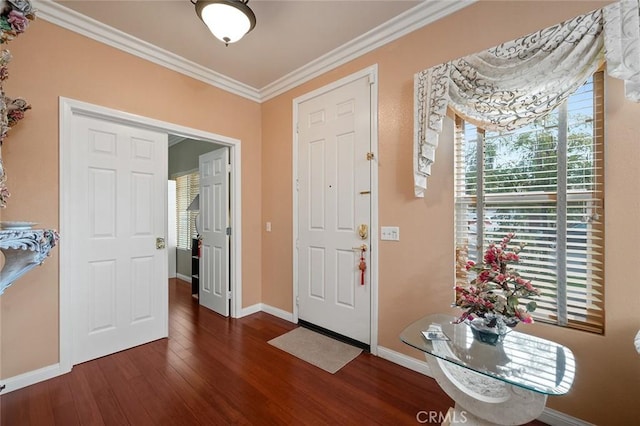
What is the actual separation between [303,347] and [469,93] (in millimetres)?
2529

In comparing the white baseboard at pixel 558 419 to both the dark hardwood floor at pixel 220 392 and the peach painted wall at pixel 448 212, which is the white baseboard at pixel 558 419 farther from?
the dark hardwood floor at pixel 220 392

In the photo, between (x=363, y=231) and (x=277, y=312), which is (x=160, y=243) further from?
(x=363, y=231)

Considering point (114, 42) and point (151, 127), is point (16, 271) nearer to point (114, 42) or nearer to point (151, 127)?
point (151, 127)

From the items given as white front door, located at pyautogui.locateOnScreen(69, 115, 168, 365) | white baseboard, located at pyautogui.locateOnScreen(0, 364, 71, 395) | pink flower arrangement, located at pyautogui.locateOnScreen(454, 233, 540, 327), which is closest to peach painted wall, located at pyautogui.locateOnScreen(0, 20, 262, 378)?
white baseboard, located at pyautogui.locateOnScreen(0, 364, 71, 395)

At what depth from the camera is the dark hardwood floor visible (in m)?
1.69

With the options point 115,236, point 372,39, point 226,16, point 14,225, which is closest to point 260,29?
point 226,16

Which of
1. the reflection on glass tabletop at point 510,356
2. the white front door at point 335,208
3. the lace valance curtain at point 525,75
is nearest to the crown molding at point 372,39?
the white front door at point 335,208

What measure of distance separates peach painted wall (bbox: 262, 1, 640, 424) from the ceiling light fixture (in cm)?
109

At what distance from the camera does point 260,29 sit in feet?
7.61

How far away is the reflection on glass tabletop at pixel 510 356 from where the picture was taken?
46.9 inches

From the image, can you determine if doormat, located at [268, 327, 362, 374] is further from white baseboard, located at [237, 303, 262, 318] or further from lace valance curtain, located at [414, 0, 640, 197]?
lace valance curtain, located at [414, 0, 640, 197]

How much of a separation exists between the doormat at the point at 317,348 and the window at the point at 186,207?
3089 millimetres

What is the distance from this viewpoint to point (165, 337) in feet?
9.01

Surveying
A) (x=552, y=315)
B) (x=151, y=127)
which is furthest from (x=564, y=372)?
(x=151, y=127)
